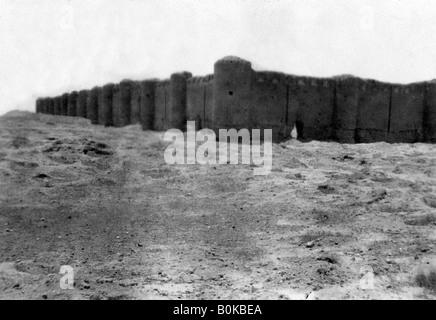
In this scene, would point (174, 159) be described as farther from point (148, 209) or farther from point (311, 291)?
point (311, 291)

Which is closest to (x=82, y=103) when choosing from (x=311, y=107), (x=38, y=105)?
(x=38, y=105)

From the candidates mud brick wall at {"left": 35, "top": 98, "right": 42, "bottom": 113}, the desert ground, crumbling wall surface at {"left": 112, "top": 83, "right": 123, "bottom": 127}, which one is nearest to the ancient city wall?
crumbling wall surface at {"left": 112, "top": 83, "right": 123, "bottom": 127}

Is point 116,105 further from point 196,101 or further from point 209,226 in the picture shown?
point 209,226

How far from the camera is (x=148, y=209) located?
23.0 ft

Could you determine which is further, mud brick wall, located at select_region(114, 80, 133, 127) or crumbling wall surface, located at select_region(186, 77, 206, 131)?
mud brick wall, located at select_region(114, 80, 133, 127)

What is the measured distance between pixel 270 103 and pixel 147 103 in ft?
27.1

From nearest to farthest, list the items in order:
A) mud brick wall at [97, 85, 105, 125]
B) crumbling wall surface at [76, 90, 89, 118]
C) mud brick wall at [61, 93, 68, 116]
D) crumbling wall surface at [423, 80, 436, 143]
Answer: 1. crumbling wall surface at [423, 80, 436, 143]
2. mud brick wall at [97, 85, 105, 125]
3. crumbling wall surface at [76, 90, 89, 118]
4. mud brick wall at [61, 93, 68, 116]

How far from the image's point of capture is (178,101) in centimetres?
1769

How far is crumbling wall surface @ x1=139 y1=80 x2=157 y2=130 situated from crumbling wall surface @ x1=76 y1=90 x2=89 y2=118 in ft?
41.6

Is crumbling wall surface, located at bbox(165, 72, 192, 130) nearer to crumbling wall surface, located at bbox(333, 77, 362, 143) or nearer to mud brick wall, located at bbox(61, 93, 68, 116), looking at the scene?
crumbling wall surface, located at bbox(333, 77, 362, 143)

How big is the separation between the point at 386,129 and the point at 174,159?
12328 millimetres

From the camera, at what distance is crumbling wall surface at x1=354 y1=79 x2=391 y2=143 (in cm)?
1798

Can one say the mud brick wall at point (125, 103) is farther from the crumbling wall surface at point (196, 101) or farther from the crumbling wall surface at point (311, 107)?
the crumbling wall surface at point (311, 107)

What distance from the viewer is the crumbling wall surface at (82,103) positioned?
32.4 meters
